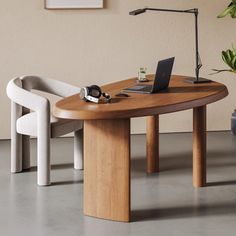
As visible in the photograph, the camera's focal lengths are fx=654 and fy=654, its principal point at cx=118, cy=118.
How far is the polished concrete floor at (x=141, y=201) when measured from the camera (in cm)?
384

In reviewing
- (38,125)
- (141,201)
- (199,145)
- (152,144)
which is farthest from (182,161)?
(38,125)

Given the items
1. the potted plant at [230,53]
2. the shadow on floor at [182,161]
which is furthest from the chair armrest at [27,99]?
the potted plant at [230,53]

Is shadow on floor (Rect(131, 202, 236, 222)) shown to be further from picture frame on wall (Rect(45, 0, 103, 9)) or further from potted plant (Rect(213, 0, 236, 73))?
picture frame on wall (Rect(45, 0, 103, 9))

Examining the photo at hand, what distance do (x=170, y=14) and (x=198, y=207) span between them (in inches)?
106

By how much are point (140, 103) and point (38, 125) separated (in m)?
1.02

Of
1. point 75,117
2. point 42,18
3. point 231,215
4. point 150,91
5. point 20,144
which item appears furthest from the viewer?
point 42,18

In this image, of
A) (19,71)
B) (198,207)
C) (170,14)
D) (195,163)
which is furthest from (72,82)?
(198,207)

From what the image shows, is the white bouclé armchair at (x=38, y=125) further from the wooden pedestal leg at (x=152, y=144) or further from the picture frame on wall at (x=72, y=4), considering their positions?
the picture frame on wall at (x=72, y=4)

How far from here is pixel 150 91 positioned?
173 inches

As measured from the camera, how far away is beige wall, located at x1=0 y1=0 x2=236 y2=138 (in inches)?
244

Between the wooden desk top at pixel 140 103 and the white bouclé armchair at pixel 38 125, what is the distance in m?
0.46

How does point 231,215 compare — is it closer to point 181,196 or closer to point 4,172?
point 181,196

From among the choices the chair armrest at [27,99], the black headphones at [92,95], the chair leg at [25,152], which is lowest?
the chair leg at [25,152]

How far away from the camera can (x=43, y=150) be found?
4.70 m
